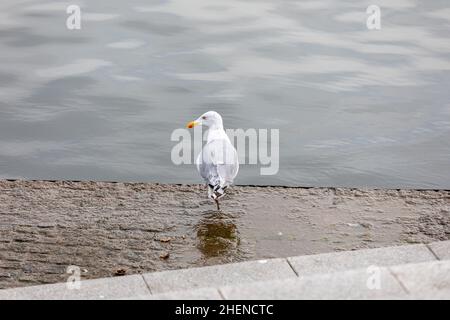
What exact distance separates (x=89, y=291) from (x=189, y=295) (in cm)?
76

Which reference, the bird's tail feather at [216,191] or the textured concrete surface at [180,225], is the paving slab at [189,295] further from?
the bird's tail feather at [216,191]

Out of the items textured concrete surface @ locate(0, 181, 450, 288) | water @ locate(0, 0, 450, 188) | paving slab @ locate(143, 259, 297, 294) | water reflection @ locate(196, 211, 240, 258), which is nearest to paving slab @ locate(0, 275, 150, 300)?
paving slab @ locate(143, 259, 297, 294)

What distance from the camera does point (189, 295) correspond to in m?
5.64

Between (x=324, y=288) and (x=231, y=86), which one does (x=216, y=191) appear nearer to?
(x=324, y=288)

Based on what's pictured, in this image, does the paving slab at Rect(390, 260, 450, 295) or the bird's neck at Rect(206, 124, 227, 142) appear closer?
the paving slab at Rect(390, 260, 450, 295)

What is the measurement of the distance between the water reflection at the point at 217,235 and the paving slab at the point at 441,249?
1.59 m

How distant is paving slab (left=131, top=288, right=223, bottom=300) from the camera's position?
5.61 meters

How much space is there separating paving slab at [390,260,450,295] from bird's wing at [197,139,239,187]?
2.36m

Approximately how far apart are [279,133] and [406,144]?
1506 mm

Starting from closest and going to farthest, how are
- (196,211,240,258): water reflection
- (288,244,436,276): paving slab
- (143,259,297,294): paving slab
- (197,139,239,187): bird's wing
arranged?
(143,259,297,294): paving slab
(288,244,436,276): paving slab
(196,211,240,258): water reflection
(197,139,239,187): bird's wing

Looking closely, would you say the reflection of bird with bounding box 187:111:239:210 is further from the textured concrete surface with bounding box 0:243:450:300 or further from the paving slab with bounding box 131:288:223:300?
the paving slab with bounding box 131:288:223:300

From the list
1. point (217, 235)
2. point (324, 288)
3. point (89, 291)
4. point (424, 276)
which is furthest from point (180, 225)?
point (424, 276)

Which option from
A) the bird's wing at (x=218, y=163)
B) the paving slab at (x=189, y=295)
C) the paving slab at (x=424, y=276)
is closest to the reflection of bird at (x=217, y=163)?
the bird's wing at (x=218, y=163)
